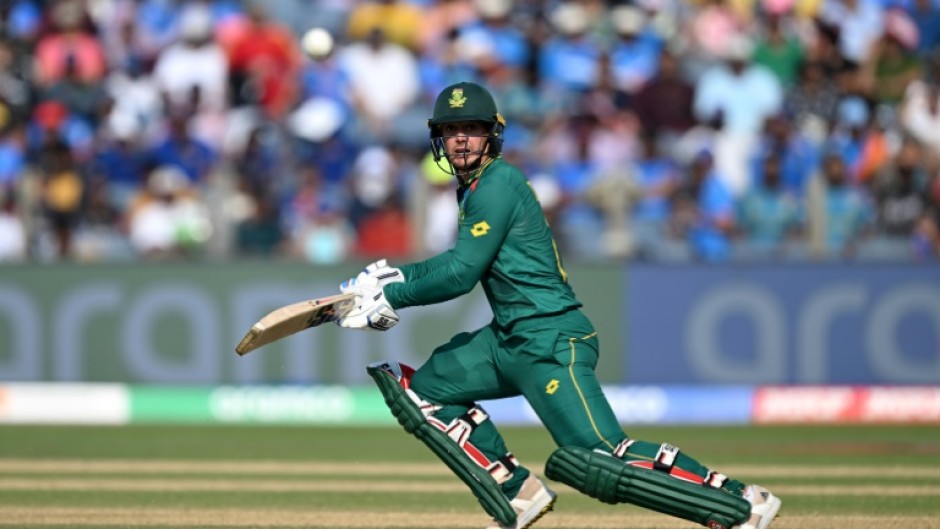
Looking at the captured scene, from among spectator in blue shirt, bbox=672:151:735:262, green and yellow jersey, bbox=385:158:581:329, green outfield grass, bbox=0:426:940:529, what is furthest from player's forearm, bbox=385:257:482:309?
spectator in blue shirt, bbox=672:151:735:262

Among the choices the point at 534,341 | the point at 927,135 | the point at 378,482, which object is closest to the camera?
the point at 534,341

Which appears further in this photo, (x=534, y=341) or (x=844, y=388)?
(x=844, y=388)

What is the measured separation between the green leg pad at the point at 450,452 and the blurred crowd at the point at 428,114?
638cm

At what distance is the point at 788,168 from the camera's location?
1186 centimetres

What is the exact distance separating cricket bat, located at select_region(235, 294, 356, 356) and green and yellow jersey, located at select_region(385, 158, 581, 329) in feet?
0.61

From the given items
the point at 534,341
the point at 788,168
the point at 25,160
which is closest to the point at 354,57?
the point at 25,160

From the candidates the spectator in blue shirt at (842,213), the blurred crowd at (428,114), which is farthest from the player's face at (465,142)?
the spectator in blue shirt at (842,213)

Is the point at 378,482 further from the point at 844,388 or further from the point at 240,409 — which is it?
the point at 844,388

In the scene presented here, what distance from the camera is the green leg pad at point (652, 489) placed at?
504cm

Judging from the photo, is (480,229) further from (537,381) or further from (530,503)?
(530,503)

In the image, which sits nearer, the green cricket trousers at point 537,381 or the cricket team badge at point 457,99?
the green cricket trousers at point 537,381

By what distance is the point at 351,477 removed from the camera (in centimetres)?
836

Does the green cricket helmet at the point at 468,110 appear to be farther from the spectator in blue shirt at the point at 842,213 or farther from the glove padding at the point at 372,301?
the spectator in blue shirt at the point at 842,213

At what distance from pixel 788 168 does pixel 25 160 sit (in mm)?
6533
